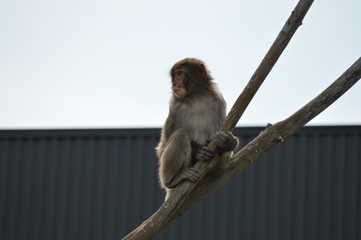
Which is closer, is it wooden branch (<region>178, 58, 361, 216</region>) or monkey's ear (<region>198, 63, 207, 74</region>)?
wooden branch (<region>178, 58, 361, 216</region>)

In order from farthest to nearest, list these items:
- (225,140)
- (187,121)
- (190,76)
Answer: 1. (190,76)
2. (187,121)
3. (225,140)

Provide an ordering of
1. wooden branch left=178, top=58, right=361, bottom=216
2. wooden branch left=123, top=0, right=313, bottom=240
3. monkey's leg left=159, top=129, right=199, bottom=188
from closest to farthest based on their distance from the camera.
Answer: wooden branch left=123, top=0, right=313, bottom=240 < wooden branch left=178, top=58, right=361, bottom=216 < monkey's leg left=159, top=129, right=199, bottom=188

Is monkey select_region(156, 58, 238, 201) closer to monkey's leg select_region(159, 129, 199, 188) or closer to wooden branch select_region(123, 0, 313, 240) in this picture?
monkey's leg select_region(159, 129, 199, 188)

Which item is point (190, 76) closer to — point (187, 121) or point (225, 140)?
point (187, 121)

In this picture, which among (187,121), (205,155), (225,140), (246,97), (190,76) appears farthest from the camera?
(190,76)

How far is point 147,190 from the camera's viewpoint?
1645cm

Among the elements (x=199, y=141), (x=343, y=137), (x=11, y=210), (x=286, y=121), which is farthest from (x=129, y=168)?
(x=286, y=121)

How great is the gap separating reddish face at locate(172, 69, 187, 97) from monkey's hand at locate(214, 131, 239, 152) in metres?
1.40

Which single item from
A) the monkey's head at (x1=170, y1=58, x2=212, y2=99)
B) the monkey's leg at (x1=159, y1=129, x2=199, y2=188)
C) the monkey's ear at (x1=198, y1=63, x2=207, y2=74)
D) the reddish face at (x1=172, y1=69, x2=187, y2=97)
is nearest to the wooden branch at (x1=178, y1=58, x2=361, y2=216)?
the monkey's leg at (x1=159, y1=129, x2=199, y2=188)

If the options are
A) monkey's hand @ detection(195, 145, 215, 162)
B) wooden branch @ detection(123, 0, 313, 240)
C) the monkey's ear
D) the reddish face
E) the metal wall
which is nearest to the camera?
wooden branch @ detection(123, 0, 313, 240)

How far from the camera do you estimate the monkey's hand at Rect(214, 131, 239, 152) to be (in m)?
8.24

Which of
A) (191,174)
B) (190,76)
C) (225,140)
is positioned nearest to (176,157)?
(191,174)

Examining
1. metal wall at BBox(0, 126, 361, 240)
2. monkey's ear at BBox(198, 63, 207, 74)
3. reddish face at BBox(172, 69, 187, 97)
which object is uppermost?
monkey's ear at BBox(198, 63, 207, 74)

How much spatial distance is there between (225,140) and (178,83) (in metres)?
1.64
